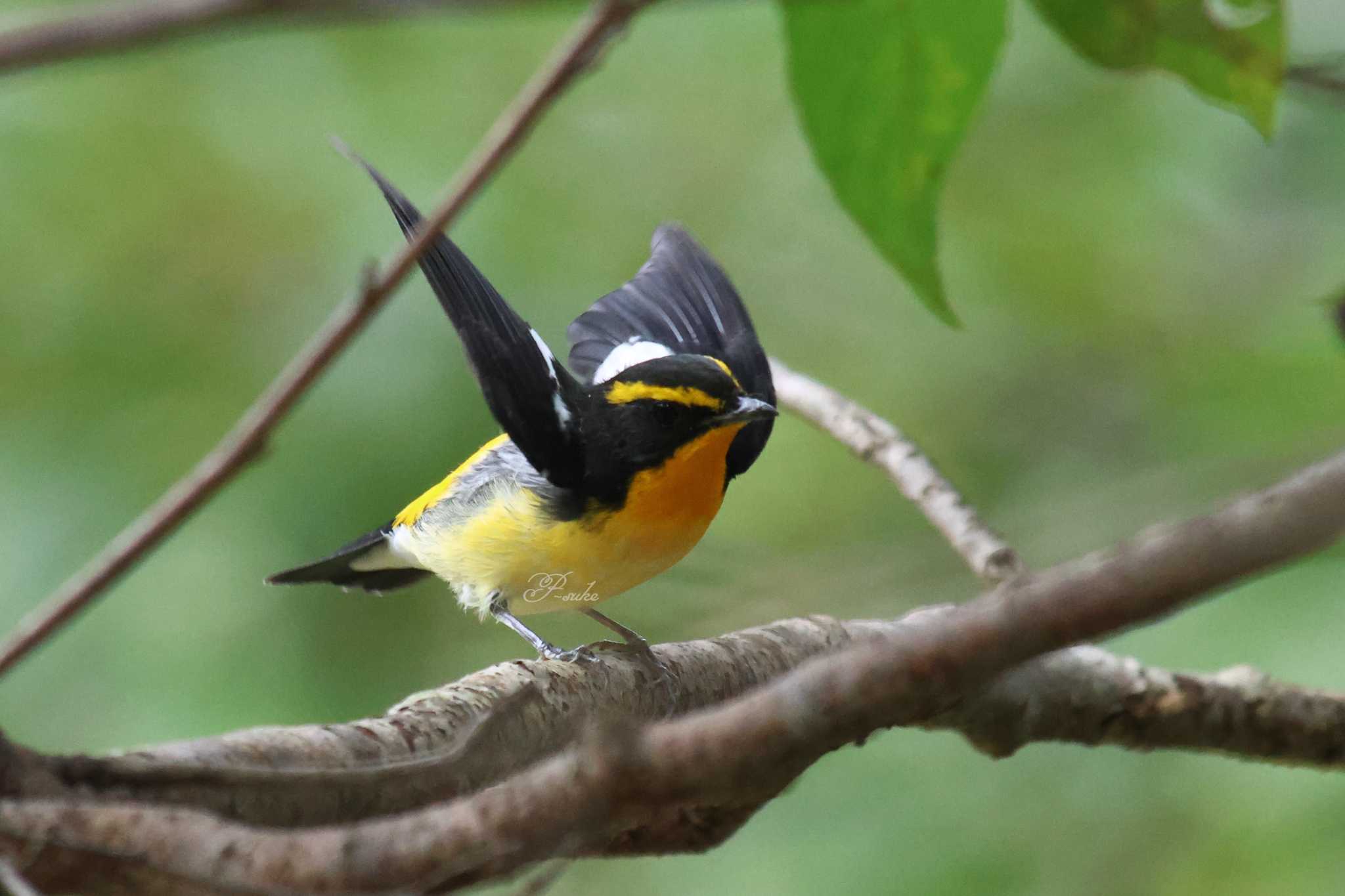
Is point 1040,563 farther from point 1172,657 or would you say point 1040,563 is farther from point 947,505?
point 1172,657

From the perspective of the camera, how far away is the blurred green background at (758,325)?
11.7 feet

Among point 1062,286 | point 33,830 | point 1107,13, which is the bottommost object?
point 33,830

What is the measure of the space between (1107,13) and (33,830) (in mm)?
1273

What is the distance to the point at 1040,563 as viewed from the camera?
2.90 metres

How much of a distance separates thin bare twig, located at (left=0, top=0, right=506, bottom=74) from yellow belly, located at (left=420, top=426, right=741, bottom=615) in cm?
273

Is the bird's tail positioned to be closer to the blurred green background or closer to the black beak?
the blurred green background

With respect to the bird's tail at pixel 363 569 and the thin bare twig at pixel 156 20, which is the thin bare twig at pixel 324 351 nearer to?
the thin bare twig at pixel 156 20

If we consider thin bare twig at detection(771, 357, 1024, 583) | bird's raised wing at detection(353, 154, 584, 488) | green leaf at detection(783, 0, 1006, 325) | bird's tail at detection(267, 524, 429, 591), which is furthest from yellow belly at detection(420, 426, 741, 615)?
green leaf at detection(783, 0, 1006, 325)

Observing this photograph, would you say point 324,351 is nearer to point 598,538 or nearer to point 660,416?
point 598,538

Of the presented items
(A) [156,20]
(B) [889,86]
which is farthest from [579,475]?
(A) [156,20]

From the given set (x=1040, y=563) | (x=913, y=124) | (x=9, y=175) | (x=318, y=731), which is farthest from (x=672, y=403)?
(x=9, y=175)

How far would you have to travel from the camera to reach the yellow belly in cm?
337

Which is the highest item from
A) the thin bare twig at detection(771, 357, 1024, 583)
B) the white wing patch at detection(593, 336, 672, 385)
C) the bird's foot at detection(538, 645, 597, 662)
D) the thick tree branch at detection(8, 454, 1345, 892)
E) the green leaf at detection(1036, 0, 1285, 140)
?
the green leaf at detection(1036, 0, 1285, 140)

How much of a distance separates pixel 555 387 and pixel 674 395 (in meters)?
0.31
